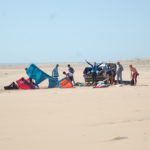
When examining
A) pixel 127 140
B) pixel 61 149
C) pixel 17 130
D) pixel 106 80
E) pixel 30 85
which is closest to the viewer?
pixel 61 149

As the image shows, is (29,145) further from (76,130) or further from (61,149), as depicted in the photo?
(76,130)

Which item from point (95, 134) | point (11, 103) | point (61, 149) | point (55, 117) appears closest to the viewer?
point (61, 149)

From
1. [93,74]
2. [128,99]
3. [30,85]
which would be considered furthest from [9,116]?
[93,74]

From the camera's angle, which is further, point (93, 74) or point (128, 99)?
point (93, 74)

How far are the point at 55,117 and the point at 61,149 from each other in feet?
7.15

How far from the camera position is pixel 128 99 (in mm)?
9195

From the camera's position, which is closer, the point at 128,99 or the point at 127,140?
the point at 127,140

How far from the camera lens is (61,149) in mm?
4465

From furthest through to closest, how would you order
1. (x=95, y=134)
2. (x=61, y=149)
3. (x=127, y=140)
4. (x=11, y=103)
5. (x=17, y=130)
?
(x=11, y=103) < (x=17, y=130) < (x=95, y=134) < (x=127, y=140) < (x=61, y=149)

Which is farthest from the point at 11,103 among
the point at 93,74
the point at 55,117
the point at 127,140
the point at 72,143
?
the point at 93,74

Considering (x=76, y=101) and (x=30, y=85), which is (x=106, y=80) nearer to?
(x=30, y=85)

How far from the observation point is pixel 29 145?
465cm

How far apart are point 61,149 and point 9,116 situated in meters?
2.82

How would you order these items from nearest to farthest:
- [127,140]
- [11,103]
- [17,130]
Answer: [127,140] → [17,130] → [11,103]
